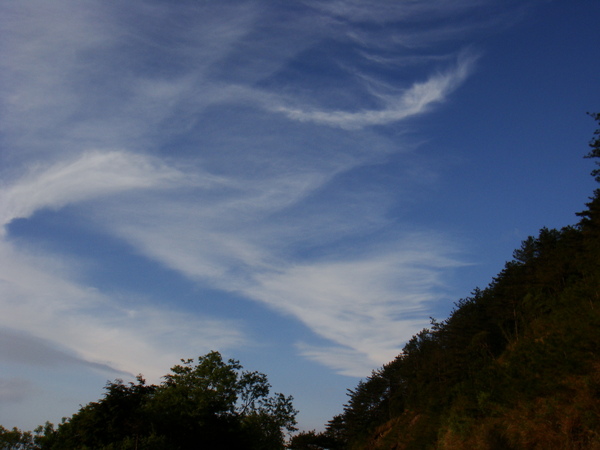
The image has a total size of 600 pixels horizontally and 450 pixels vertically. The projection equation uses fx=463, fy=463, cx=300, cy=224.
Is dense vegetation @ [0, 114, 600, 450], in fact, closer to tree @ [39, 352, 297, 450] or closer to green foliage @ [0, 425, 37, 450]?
tree @ [39, 352, 297, 450]

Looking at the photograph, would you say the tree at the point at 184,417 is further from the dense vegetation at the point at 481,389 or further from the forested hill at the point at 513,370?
the forested hill at the point at 513,370

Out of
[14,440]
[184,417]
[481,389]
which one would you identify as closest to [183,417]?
[184,417]

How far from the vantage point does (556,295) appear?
47.9 meters

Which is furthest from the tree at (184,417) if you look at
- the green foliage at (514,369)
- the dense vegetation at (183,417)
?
the green foliage at (514,369)

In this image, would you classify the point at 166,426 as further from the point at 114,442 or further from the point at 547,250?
Answer: the point at 547,250

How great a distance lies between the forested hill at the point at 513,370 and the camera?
26.1m

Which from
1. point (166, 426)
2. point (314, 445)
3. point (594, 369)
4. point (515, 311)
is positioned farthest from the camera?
point (314, 445)

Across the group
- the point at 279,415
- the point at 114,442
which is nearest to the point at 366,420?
the point at 279,415

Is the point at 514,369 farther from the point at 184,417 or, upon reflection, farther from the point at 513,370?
the point at 184,417

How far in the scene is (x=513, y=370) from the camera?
34406mm

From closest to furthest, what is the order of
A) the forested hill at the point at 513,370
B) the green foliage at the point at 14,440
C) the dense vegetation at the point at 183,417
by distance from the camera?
the forested hill at the point at 513,370, the dense vegetation at the point at 183,417, the green foliage at the point at 14,440

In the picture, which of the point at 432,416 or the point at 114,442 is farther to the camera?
the point at 432,416

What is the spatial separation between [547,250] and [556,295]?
751 centimetres

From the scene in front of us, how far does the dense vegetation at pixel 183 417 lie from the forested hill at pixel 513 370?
1969 centimetres
